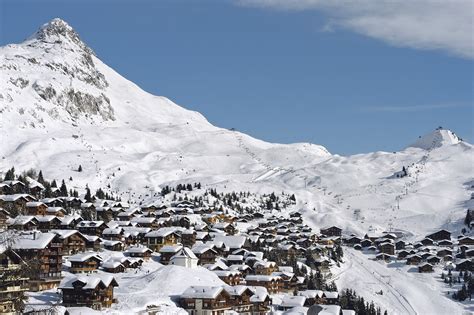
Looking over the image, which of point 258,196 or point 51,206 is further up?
point 258,196

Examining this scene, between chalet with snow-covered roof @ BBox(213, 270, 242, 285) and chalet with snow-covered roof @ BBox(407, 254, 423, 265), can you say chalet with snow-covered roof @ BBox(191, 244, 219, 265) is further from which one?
chalet with snow-covered roof @ BBox(407, 254, 423, 265)

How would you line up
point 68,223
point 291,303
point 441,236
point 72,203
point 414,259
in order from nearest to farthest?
1. point 291,303
2. point 68,223
3. point 72,203
4. point 414,259
5. point 441,236

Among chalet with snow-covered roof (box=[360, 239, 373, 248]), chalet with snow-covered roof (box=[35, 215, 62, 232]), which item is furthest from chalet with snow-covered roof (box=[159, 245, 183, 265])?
chalet with snow-covered roof (box=[360, 239, 373, 248])

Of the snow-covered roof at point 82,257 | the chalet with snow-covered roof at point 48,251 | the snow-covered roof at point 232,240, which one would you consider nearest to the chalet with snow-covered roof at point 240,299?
the snow-covered roof at point 82,257

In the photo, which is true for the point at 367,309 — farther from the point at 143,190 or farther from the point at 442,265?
the point at 143,190

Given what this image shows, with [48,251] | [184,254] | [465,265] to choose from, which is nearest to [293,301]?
[184,254]

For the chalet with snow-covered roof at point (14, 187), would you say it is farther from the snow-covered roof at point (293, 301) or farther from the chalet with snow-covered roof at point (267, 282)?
the snow-covered roof at point (293, 301)

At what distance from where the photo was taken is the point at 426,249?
5113 inches

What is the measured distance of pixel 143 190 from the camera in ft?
642

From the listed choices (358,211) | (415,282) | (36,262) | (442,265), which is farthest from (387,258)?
(36,262)

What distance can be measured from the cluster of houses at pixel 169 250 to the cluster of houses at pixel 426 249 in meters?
8.63

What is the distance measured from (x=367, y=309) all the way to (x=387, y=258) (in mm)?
45243

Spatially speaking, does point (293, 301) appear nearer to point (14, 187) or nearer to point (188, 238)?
point (188, 238)

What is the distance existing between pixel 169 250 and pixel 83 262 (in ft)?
56.6
